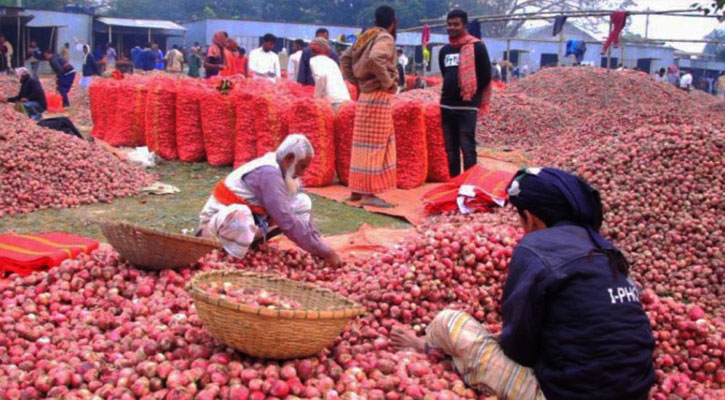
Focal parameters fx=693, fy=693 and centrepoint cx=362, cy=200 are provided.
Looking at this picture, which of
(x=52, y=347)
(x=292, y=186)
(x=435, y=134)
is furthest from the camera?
(x=435, y=134)

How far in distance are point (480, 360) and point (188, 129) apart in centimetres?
712

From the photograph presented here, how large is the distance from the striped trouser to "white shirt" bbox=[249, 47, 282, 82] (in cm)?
848

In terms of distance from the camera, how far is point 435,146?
7.76 m

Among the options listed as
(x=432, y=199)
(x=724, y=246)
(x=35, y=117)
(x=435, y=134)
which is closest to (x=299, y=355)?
(x=724, y=246)

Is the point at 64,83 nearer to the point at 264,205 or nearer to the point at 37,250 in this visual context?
the point at 37,250

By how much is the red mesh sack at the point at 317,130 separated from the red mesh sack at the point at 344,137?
70 mm

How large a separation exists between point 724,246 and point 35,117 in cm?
1072

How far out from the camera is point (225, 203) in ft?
14.3

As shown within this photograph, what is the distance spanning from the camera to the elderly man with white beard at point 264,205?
13.5ft

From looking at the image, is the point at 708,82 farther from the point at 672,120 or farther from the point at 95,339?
the point at 95,339

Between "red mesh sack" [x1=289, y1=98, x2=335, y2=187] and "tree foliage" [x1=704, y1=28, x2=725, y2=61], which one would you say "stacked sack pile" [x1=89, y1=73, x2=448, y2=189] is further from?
"tree foliage" [x1=704, y1=28, x2=725, y2=61]

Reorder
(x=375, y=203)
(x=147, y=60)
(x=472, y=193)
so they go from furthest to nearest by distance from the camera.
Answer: (x=147, y=60) < (x=375, y=203) < (x=472, y=193)

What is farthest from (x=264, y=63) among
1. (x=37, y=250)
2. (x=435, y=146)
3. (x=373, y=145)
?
(x=37, y=250)

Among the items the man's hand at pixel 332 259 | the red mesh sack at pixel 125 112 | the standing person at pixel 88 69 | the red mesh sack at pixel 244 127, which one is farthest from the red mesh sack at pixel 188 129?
the standing person at pixel 88 69
